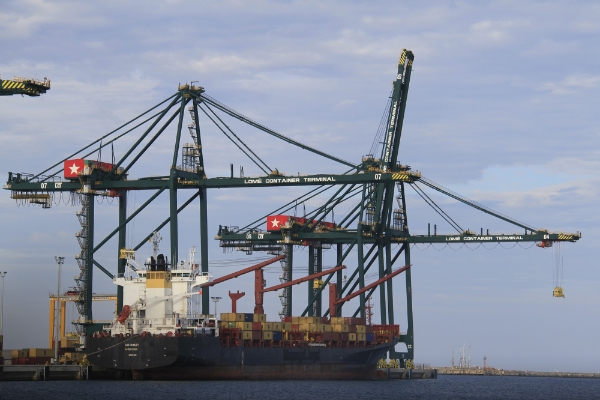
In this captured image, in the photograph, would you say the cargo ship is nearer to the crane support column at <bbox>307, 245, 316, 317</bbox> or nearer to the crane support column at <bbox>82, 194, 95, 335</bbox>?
the crane support column at <bbox>82, 194, 95, 335</bbox>

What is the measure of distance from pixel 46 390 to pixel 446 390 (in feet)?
93.4

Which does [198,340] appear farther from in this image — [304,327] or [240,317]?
[304,327]

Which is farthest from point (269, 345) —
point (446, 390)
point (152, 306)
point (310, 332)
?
point (446, 390)

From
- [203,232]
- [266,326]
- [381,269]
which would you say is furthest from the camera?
[381,269]

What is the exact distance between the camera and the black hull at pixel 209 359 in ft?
182

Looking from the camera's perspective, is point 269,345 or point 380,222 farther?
point 380,222

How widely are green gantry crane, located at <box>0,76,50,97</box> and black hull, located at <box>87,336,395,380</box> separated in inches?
→ 658

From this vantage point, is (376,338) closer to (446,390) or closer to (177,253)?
(446,390)

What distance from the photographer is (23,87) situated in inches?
1780

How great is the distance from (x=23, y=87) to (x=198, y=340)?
752 inches

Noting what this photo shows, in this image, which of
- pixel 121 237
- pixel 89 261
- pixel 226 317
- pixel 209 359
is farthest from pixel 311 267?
pixel 209 359

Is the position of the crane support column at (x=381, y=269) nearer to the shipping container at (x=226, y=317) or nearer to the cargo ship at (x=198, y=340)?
the cargo ship at (x=198, y=340)

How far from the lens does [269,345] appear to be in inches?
2525

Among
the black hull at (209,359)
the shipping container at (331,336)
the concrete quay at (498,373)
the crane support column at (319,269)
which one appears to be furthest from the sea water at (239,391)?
the concrete quay at (498,373)
